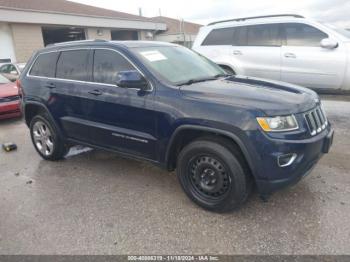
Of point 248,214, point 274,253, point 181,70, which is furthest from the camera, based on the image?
point 181,70

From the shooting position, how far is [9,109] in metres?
7.65

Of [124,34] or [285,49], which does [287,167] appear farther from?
[124,34]

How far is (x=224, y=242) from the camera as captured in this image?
276cm

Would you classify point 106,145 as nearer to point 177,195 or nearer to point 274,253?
point 177,195

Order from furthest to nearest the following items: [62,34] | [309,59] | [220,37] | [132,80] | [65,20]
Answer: [62,34] → [65,20] → [220,37] → [309,59] → [132,80]

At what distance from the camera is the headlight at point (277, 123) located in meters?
2.75

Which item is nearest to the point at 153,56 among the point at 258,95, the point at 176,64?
the point at 176,64

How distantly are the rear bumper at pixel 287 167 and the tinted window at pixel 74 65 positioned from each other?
8.08 feet

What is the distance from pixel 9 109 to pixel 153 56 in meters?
5.41

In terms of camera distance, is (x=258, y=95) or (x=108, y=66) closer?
(x=258, y=95)

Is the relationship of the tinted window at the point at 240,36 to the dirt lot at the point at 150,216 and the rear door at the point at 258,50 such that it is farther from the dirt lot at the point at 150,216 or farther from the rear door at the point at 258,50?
the dirt lot at the point at 150,216

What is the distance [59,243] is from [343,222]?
2.60 metres

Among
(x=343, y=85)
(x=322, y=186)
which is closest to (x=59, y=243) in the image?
(x=322, y=186)

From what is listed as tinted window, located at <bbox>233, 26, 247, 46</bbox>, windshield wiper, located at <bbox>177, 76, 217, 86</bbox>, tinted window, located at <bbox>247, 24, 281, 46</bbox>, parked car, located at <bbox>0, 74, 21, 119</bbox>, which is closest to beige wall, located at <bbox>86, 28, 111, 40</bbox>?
parked car, located at <bbox>0, 74, 21, 119</bbox>
